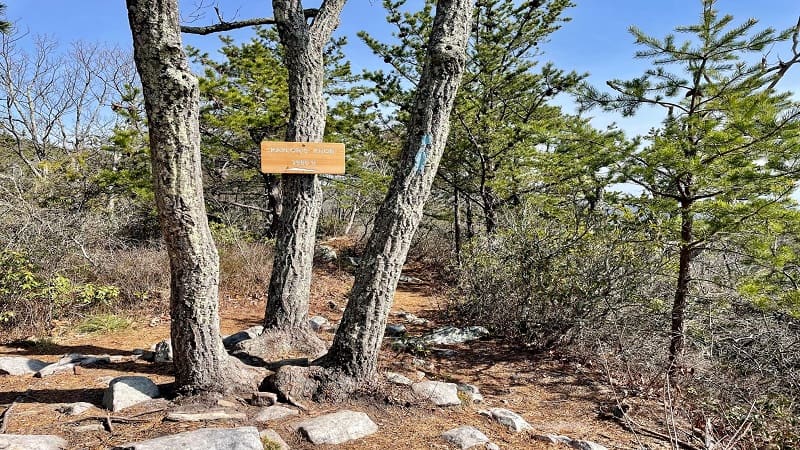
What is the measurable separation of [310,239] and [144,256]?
402cm

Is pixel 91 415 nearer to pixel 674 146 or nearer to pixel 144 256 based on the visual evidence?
pixel 144 256

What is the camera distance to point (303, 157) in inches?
153

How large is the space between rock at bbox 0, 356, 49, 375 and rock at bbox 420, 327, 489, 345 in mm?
3633

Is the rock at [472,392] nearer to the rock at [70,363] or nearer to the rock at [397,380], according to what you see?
the rock at [397,380]

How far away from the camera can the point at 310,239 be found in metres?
4.17

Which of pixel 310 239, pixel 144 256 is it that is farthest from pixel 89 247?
pixel 310 239

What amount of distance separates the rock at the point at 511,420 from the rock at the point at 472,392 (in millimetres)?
292

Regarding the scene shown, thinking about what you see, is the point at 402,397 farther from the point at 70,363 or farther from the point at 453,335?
the point at 70,363

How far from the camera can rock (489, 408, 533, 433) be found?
307 cm

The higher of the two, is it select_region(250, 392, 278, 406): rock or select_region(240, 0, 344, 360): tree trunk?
select_region(240, 0, 344, 360): tree trunk

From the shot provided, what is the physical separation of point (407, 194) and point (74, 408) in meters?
2.58

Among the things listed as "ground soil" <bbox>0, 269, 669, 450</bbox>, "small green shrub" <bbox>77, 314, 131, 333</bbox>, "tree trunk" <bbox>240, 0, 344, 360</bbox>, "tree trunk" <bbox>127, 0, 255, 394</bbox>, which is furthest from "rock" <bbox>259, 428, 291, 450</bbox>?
"small green shrub" <bbox>77, 314, 131, 333</bbox>

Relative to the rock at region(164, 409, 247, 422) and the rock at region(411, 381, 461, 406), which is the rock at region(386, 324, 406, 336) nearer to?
the rock at region(411, 381, 461, 406)

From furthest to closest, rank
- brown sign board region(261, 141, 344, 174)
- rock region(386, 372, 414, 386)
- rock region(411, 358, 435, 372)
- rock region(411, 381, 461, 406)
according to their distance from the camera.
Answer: rock region(411, 358, 435, 372), brown sign board region(261, 141, 344, 174), rock region(386, 372, 414, 386), rock region(411, 381, 461, 406)
